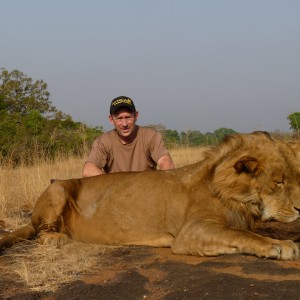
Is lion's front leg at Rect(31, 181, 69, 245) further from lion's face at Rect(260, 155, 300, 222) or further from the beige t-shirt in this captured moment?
lion's face at Rect(260, 155, 300, 222)

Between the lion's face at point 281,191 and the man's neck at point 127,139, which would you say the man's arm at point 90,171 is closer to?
the man's neck at point 127,139

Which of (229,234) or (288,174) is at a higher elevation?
(288,174)

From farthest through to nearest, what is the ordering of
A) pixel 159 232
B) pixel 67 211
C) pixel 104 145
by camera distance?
1. pixel 104 145
2. pixel 67 211
3. pixel 159 232

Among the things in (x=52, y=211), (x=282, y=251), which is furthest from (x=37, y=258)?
(x=282, y=251)

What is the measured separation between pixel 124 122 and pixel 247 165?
252 cm

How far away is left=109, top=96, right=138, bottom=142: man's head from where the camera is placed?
265 inches

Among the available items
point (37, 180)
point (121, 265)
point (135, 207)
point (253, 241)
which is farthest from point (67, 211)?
point (37, 180)

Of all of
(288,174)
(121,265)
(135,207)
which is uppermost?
(288,174)

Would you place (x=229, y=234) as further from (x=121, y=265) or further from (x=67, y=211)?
(x=67, y=211)

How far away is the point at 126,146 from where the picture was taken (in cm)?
683

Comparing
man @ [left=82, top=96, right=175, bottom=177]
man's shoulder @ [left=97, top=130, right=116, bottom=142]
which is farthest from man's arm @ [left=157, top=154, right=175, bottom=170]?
man's shoulder @ [left=97, top=130, right=116, bottom=142]

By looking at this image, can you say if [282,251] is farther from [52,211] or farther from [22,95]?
[22,95]

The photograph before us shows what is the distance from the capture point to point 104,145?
268 inches

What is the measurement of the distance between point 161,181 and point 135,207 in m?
0.34
